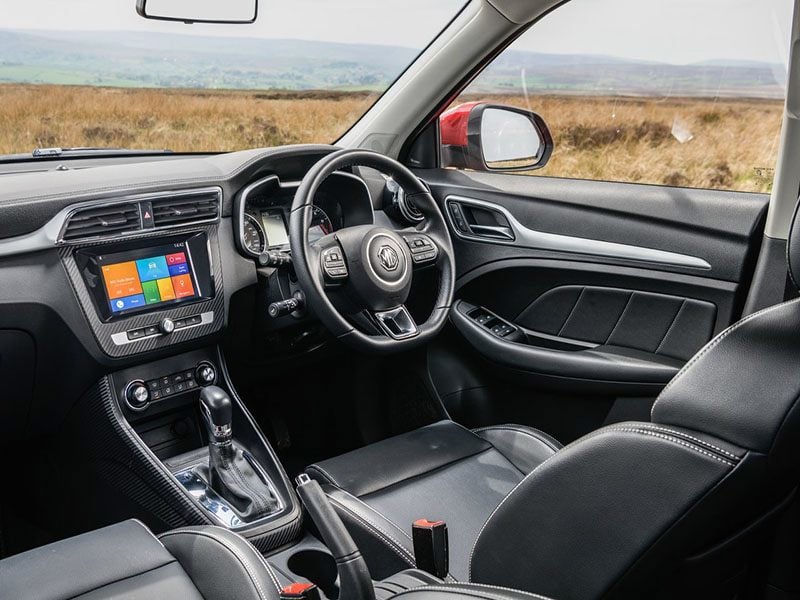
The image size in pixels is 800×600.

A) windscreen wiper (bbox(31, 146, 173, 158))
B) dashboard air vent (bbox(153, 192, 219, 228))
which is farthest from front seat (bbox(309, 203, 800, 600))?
windscreen wiper (bbox(31, 146, 173, 158))

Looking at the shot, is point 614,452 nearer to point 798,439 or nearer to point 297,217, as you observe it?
point 798,439

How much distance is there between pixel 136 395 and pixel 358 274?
675mm

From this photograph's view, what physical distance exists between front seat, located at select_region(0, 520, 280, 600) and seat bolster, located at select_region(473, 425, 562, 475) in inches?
37.2

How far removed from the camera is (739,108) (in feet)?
7.88

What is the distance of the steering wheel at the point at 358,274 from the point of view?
210cm

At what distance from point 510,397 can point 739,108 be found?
113 cm

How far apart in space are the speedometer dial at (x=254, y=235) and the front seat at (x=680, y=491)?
1.36 m

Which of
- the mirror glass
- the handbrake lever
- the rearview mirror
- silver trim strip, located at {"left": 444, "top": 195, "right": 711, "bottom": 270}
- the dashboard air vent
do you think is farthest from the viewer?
the mirror glass

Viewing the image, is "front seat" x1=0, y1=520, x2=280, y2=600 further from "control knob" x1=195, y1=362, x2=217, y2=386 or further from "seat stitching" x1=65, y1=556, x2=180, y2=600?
"control knob" x1=195, y1=362, x2=217, y2=386

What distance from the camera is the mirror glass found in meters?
2.87

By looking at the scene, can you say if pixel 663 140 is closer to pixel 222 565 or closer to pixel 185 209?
pixel 185 209

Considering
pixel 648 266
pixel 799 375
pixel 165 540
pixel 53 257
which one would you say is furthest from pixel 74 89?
pixel 799 375

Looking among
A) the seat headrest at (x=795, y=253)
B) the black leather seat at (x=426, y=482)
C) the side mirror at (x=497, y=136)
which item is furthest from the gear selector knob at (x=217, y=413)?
the seat headrest at (x=795, y=253)

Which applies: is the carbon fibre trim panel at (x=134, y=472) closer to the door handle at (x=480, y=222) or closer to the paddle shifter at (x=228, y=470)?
the paddle shifter at (x=228, y=470)
